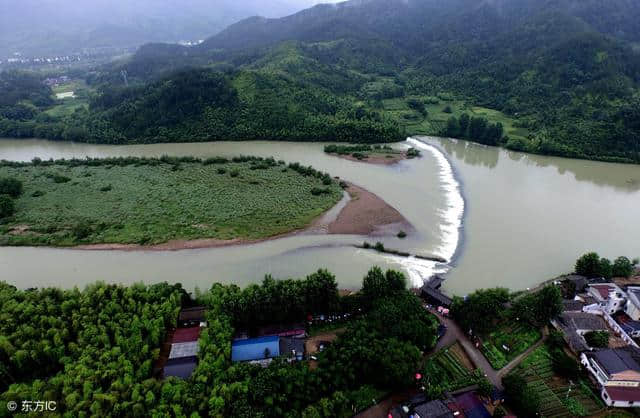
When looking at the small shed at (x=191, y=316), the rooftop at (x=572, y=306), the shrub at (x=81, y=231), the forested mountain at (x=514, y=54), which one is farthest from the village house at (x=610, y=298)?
the shrub at (x=81, y=231)

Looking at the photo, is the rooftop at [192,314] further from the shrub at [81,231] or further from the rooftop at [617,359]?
the rooftop at [617,359]

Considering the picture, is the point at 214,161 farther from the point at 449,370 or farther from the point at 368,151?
the point at 449,370

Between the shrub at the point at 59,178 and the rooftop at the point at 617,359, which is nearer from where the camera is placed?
the rooftop at the point at 617,359

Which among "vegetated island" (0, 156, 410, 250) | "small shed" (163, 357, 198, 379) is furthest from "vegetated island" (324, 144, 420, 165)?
"small shed" (163, 357, 198, 379)

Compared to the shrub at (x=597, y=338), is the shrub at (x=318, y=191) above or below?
above

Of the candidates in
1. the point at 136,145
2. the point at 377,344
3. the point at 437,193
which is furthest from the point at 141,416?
the point at 136,145

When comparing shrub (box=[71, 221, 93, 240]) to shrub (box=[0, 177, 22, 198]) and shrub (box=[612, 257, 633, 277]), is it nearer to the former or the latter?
shrub (box=[0, 177, 22, 198])
